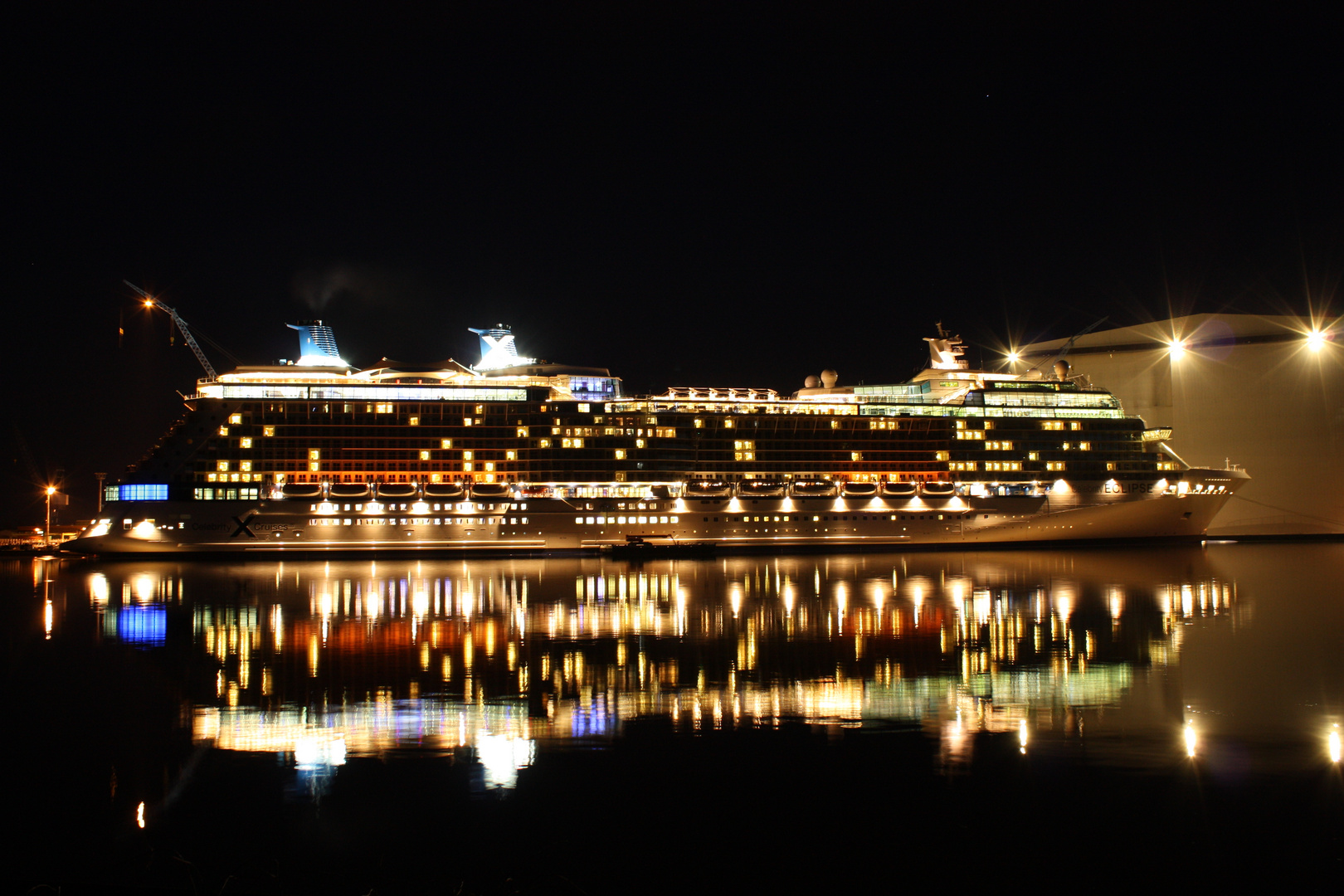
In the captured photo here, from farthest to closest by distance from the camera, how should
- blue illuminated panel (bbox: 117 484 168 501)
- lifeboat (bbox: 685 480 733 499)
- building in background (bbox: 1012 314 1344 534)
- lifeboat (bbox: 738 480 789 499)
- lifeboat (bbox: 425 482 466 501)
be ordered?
building in background (bbox: 1012 314 1344 534), lifeboat (bbox: 738 480 789 499), lifeboat (bbox: 685 480 733 499), lifeboat (bbox: 425 482 466 501), blue illuminated panel (bbox: 117 484 168 501)

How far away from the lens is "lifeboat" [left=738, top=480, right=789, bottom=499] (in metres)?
48.6

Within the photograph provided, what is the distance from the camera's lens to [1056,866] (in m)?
9.02

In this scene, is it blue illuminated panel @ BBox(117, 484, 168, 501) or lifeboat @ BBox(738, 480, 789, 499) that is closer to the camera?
blue illuminated panel @ BBox(117, 484, 168, 501)

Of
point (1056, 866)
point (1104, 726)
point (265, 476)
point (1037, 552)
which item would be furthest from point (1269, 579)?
point (265, 476)

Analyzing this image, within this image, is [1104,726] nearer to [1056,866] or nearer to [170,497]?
[1056,866]

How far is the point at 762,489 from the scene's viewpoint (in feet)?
161

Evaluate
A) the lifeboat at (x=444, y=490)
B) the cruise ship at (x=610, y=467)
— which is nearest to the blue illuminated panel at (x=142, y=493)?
the cruise ship at (x=610, y=467)

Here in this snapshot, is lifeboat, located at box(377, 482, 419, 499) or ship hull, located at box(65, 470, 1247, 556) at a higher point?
lifeboat, located at box(377, 482, 419, 499)

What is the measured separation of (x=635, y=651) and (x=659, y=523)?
28081 mm

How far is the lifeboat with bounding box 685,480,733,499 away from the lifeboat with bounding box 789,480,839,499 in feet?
10.9

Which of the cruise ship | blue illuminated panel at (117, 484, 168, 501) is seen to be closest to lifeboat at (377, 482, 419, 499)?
the cruise ship

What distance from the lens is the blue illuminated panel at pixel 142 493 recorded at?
144ft

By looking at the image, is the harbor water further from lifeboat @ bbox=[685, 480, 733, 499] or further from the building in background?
the building in background

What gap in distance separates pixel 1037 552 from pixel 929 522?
5.56 metres
